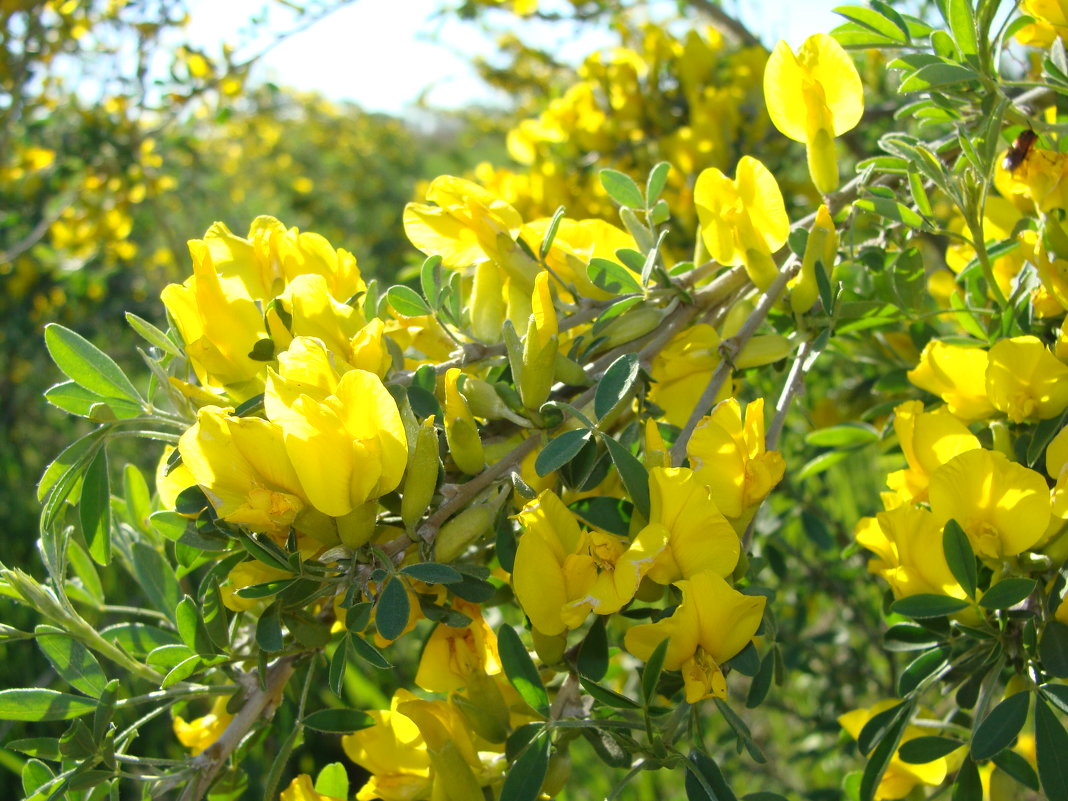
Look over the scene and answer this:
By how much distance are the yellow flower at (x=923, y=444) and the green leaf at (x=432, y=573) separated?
325mm

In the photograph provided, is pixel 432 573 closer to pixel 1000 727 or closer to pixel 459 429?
pixel 459 429

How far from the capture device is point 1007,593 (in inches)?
21.8

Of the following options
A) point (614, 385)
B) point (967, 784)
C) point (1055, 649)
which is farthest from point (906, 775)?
point (614, 385)

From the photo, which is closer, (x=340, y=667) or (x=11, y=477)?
(x=340, y=667)

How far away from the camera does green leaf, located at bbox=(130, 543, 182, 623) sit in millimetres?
763

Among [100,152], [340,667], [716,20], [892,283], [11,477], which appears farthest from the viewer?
[11,477]

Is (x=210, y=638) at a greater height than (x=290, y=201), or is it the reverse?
(x=210, y=638)

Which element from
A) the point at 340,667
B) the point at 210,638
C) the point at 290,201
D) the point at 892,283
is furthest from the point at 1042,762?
the point at 290,201

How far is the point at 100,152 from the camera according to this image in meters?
2.34

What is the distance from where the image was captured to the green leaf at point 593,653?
59 centimetres

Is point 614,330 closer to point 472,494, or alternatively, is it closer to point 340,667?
point 472,494

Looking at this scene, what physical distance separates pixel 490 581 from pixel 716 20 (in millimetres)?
1335

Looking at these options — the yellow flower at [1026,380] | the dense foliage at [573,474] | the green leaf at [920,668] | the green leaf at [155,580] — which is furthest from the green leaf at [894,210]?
the green leaf at [155,580]

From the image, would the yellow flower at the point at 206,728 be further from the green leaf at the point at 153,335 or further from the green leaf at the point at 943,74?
the green leaf at the point at 943,74
